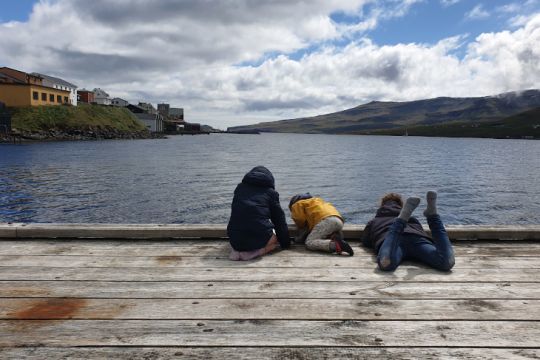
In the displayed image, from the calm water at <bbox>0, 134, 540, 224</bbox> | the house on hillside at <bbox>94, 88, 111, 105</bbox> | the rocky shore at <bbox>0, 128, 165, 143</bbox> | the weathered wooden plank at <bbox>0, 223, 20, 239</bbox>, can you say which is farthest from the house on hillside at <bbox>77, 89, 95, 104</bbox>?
the weathered wooden plank at <bbox>0, 223, 20, 239</bbox>

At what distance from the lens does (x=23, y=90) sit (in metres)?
96.8

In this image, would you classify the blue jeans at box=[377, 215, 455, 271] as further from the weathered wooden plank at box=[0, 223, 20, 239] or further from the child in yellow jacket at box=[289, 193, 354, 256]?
the weathered wooden plank at box=[0, 223, 20, 239]

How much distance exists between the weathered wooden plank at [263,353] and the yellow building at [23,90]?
112m

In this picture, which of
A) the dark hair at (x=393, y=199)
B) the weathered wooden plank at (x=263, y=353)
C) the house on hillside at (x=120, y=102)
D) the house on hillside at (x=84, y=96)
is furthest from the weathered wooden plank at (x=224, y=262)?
the house on hillside at (x=120, y=102)

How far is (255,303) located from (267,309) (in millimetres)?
203

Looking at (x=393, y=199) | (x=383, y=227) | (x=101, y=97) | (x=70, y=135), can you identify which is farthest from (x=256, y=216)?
(x=101, y=97)

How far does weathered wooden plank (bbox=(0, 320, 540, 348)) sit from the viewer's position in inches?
132

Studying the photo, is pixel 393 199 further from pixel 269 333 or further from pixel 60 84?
pixel 60 84

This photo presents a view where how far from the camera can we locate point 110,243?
21.2 feet

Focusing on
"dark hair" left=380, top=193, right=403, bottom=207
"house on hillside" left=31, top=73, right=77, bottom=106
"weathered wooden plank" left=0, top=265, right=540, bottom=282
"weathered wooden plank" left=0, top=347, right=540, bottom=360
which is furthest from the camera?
"house on hillside" left=31, top=73, right=77, bottom=106

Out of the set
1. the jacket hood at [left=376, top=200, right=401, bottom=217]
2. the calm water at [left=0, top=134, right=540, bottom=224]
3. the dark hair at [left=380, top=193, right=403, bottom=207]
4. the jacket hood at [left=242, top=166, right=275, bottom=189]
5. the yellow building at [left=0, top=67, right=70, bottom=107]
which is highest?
the yellow building at [left=0, top=67, right=70, bottom=107]

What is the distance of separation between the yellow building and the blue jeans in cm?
11143

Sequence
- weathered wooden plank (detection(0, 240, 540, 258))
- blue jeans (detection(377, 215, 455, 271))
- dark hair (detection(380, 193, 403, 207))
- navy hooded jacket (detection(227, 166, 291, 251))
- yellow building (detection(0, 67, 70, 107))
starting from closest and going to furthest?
blue jeans (detection(377, 215, 455, 271)) < navy hooded jacket (detection(227, 166, 291, 251)) < weathered wooden plank (detection(0, 240, 540, 258)) < dark hair (detection(380, 193, 403, 207)) < yellow building (detection(0, 67, 70, 107))

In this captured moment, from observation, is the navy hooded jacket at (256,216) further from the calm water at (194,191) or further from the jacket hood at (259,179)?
the calm water at (194,191)
